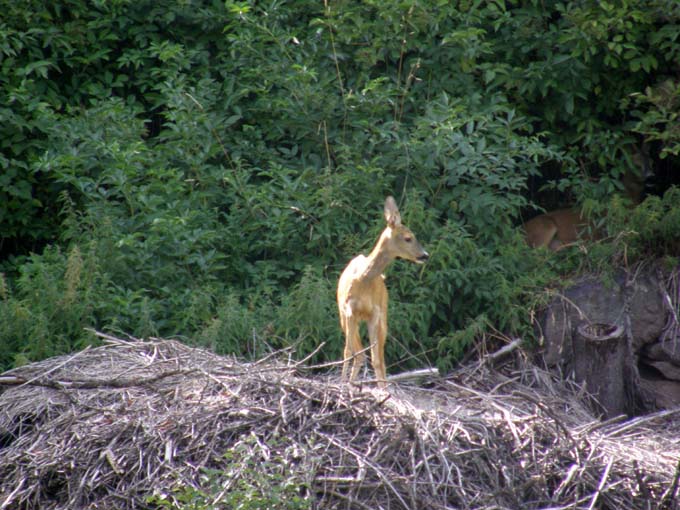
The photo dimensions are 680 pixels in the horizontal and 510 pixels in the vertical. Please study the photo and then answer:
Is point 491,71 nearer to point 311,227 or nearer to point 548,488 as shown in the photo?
point 311,227

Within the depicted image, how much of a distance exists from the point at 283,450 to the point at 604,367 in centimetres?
354

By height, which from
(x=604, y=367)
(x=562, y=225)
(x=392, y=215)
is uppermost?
(x=392, y=215)

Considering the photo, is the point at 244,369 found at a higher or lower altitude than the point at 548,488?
higher

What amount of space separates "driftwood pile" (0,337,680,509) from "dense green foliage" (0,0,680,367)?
62.5 inches

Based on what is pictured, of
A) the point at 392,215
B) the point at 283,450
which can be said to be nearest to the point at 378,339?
the point at 392,215

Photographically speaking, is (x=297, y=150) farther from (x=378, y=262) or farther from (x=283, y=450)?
(x=283, y=450)

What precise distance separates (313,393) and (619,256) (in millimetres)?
4457

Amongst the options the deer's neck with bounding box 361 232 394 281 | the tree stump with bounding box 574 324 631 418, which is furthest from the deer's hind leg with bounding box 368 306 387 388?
the tree stump with bounding box 574 324 631 418

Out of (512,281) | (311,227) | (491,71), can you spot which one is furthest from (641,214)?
(311,227)

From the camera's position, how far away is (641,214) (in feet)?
36.2

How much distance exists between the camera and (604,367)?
9773 mm

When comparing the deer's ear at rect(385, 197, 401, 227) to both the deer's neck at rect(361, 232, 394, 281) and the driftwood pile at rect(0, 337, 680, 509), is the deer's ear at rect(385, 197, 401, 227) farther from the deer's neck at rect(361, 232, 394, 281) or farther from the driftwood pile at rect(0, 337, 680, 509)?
the driftwood pile at rect(0, 337, 680, 509)

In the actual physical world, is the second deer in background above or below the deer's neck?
below

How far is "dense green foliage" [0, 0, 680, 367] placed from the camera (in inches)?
404
